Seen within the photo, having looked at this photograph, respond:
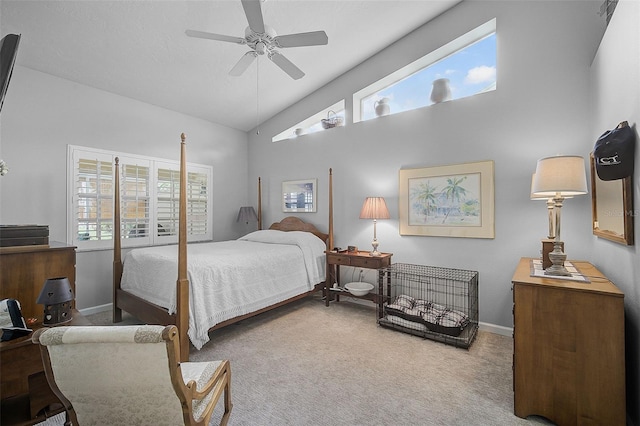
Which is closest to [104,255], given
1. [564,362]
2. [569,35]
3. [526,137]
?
[564,362]

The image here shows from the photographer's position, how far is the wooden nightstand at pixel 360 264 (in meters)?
3.50

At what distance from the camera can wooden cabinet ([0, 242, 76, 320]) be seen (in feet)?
6.19

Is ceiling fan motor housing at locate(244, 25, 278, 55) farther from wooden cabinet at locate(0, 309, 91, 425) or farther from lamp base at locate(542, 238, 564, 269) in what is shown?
lamp base at locate(542, 238, 564, 269)

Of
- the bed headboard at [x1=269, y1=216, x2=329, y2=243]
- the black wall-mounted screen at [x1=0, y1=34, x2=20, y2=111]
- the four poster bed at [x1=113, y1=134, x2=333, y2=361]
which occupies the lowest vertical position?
the four poster bed at [x1=113, y1=134, x2=333, y2=361]

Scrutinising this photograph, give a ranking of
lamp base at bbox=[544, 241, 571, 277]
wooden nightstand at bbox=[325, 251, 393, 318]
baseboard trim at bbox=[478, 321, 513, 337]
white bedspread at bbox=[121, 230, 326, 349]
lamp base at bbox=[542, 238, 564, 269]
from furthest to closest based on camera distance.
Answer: wooden nightstand at bbox=[325, 251, 393, 318], baseboard trim at bbox=[478, 321, 513, 337], white bedspread at bbox=[121, 230, 326, 349], lamp base at bbox=[542, 238, 564, 269], lamp base at bbox=[544, 241, 571, 277]

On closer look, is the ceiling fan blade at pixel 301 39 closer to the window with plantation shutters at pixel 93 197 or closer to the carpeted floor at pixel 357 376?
the carpeted floor at pixel 357 376

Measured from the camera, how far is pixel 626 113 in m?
1.77

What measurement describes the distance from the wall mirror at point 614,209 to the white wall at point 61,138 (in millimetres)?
5078

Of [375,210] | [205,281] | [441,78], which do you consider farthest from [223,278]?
[441,78]

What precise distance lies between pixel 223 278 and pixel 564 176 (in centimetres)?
284

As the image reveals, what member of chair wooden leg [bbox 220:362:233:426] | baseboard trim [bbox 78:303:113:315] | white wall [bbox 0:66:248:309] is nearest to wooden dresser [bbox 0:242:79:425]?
chair wooden leg [bbox 220:362:233:426]

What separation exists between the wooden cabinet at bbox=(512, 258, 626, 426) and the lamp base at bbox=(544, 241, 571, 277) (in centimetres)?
13

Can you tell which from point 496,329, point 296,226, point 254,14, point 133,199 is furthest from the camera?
point 296,226

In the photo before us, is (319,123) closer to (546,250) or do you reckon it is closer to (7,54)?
(546,250)
